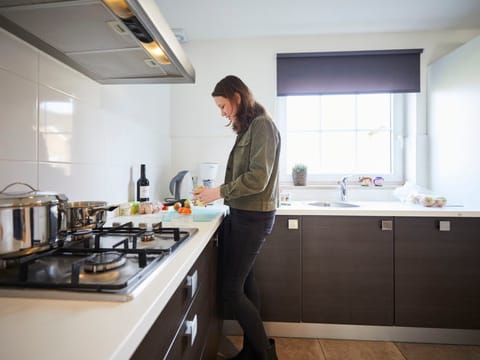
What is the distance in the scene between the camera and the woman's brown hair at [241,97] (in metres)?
1.23

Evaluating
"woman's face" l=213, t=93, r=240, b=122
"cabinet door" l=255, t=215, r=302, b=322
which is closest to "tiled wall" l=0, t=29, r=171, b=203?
"woman's face" l=213, t=93, r=240, b=122

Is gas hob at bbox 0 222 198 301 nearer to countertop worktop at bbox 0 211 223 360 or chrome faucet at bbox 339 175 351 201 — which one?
countertop worktop at bbox 0 211 223 360

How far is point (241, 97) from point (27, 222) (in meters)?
0.94

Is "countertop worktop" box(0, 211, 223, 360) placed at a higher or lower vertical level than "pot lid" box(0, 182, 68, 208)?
lower

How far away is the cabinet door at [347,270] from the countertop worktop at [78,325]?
1.25m

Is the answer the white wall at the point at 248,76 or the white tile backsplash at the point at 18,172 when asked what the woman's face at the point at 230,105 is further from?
the white wall at the point at 248,76

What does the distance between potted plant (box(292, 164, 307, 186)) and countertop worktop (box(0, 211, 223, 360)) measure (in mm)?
1772

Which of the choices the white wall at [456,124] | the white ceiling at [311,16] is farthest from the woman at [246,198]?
the white wall at [456,124]

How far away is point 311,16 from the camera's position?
1883mm

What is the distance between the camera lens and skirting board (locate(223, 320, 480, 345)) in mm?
1564

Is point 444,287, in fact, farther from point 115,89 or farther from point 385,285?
point 115,89

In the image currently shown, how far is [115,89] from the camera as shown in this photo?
4.56 feet

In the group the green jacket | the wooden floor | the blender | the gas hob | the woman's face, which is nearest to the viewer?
the gas hob

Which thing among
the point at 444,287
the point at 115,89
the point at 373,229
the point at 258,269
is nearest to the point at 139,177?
the point at 115,89
